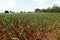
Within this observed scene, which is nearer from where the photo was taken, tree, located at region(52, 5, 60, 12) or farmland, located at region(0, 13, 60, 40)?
farmland, located at region(0, 13, 60, 40)

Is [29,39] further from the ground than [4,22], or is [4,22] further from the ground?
[4,22]

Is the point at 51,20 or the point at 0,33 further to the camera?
the point at 51,20

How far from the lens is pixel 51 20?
1363cm

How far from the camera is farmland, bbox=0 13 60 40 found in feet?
34.7

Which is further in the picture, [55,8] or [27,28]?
[55,8]

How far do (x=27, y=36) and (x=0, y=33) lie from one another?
4.76ft

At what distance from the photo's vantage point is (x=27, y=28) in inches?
449

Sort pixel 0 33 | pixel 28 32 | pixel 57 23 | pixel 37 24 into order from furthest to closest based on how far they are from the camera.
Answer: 1. pixel 57 23
2. pixel 37 24
3. pixel 28 32
4. pixel 0 33

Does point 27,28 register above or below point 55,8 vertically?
below

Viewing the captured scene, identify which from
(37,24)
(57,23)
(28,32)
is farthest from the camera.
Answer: (57,23)

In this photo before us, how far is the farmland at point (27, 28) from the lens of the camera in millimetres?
10586

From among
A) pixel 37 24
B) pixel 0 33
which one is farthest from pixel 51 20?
pixel 0 33

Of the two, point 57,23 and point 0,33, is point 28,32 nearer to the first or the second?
Answer: point 0,33

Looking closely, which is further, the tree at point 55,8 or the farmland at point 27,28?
the tree at point 55,8
